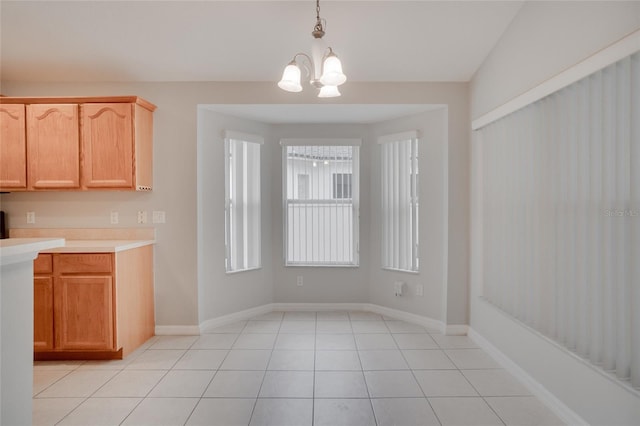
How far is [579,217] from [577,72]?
0.83 m

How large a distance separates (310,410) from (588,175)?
2144 millimetres

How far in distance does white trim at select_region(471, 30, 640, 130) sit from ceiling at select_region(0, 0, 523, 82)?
72cm

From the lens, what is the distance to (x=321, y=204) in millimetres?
4246

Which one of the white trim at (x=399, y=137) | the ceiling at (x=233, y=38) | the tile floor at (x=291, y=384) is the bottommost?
the tile floor at (x=291, y=384)

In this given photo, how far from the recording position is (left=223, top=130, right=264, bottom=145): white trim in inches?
147

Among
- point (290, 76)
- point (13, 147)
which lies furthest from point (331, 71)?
point (13, 147)

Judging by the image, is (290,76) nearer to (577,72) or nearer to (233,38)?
(233,38)

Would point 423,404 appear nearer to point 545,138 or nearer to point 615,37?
point 545,138

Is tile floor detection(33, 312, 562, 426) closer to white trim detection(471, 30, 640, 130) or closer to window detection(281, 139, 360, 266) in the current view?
window detection(281, 139, 360, 266)

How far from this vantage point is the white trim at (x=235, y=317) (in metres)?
3.55

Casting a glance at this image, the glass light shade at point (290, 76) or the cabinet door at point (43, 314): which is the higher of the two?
the glass light shade at point (290, 76)

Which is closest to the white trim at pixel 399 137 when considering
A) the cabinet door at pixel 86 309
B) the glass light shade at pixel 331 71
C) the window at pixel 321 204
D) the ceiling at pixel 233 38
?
the window at pixel 321 204

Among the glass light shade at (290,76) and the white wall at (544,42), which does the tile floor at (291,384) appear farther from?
the white wall at (544,42)

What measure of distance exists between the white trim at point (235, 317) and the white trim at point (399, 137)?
2.47 metres
